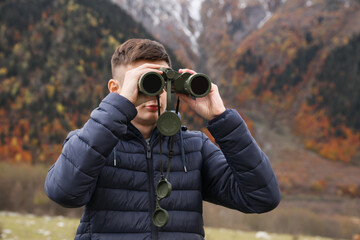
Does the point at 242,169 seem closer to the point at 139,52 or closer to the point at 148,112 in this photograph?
the point at 148,112

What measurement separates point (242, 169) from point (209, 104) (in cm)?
33

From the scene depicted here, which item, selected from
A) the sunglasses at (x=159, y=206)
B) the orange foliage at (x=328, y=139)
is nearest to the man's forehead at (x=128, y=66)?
the sunglasses at (x=159, y=206)

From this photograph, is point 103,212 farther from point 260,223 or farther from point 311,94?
point 311,94

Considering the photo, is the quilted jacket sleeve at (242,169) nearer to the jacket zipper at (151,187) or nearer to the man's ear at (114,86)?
the jacket zipper at (151,187)

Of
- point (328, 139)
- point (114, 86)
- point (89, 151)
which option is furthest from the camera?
point (328, 139)

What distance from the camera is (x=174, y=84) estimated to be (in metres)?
1.80

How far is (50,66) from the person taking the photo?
50.8 meters

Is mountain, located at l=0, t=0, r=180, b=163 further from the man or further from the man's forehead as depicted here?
the man

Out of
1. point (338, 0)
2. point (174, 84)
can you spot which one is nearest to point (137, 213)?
point (174, 84)

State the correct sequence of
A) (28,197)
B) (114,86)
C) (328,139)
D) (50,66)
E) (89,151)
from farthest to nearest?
(50,66)
(328,139)
(28,197)
(114,86)
(89,151)

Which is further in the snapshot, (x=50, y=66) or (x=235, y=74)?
(x=235, y=74)

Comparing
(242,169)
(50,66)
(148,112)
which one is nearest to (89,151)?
(148,112)

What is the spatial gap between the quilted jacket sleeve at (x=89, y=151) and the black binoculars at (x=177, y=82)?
110 mm

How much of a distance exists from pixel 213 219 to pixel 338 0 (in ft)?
181
